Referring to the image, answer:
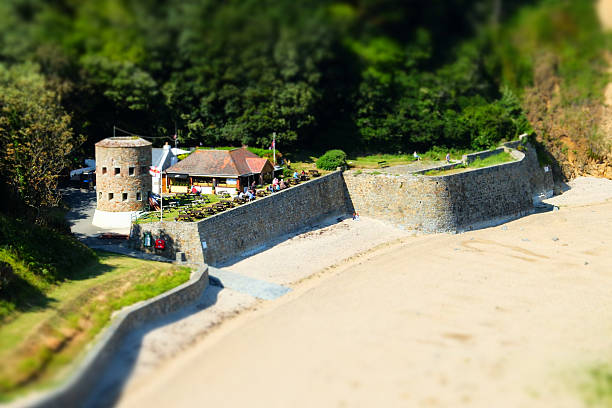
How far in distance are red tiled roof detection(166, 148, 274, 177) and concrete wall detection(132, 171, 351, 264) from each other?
2.60 metres

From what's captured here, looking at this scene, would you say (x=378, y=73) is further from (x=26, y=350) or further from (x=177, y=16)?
(x=26, y=350)

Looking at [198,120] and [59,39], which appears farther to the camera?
[198,120]

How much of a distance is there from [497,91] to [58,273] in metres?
33.2

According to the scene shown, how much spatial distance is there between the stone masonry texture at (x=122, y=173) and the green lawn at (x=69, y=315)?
322 cm

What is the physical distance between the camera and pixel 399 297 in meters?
23.3

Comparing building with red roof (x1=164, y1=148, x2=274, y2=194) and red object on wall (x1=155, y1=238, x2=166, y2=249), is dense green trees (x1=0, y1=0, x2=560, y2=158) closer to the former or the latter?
building with red roof (x1=164, y1=148, x2=274, y2=194)

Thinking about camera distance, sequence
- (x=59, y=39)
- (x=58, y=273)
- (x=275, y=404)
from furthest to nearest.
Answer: (x=59, y=39), (x=58, y=273), (x=275, y=404)

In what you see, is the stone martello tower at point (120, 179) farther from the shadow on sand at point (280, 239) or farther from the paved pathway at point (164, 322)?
the shadow on sand at point (280, 239)

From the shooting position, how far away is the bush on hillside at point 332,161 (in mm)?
35375

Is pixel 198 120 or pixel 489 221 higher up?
pixel 198 120

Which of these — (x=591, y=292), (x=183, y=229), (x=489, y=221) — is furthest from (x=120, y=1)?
(x=591, y=292)

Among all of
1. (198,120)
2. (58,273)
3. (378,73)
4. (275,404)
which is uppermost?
(378,73)

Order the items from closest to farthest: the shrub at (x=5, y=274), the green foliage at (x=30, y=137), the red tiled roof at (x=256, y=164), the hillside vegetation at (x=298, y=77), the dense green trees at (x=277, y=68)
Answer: the shrub at (x=5, y=274), the green foliage at (x=30, y=137), the hillside vegetation at (x=298, y=77), the dense green trees at (x=277, y=68), the red tiled roof at (x=256, y=164)

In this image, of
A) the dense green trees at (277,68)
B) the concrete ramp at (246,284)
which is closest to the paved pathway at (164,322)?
the concrete ramp at (246,284)
